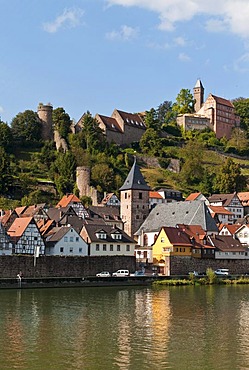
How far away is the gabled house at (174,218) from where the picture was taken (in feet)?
245

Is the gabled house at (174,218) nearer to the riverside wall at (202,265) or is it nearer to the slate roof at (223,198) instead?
the riverside wall at (202,265)

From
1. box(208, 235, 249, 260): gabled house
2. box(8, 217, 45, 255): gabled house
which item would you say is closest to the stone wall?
box(8, 217, 45, 255): gabled house

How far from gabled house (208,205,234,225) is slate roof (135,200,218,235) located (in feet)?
38.8

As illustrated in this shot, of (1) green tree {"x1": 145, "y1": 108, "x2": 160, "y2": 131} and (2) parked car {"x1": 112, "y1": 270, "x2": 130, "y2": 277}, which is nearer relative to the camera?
(2) parked car {"x1": 112, "y1": 270, "x2": 130, "y2": 277}

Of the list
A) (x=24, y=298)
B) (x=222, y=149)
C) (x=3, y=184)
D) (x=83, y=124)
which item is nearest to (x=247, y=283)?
(x=24, y=298)

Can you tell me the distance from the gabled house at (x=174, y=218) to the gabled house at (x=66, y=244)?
1237cm

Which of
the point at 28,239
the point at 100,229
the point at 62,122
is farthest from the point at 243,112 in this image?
the point at 28,239

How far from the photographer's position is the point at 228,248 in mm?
69000

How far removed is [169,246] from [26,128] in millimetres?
56248

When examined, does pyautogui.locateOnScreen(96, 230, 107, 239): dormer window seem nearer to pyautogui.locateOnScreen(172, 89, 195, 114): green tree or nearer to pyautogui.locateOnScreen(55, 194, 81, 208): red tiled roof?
pyautogui.locateOnScreen(55, 194, 81, 208): red tiled roof

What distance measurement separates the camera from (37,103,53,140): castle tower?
378 feet

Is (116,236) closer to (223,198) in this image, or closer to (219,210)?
(219,210)

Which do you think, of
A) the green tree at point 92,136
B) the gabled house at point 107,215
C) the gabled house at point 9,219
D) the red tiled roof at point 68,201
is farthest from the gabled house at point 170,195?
the gabled house at point 9,219

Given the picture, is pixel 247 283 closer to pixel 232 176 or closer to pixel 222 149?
pixel 232 176
